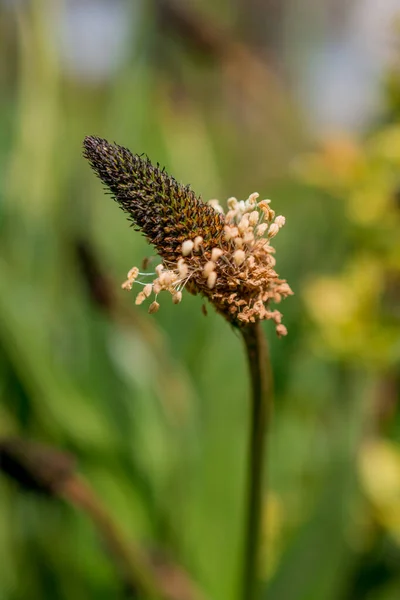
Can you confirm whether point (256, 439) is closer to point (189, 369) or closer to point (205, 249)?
point (205, 249)

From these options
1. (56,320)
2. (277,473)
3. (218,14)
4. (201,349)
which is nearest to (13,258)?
(56,320)

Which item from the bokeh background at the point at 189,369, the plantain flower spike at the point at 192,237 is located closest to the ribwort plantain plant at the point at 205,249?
the plantain flower spike at the point at 192,237

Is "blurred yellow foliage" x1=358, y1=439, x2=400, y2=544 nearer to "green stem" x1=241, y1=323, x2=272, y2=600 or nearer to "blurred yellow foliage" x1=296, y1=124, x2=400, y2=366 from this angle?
"blurred yellow foliage" x1=296, y1=124, x2=400, y2=366

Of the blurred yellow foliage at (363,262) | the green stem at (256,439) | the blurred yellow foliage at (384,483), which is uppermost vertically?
the blurred yellow foliage at (363,262)

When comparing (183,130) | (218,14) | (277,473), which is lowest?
(277,473)

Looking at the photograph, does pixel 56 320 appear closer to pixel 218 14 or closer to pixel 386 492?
pixel 386 492

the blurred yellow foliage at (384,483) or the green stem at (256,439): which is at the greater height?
the blurred yellow foliage at (384,483)

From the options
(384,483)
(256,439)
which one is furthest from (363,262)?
(256,439)

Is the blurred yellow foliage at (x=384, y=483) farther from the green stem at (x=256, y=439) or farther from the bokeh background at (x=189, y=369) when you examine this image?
the green stem at (x=256, y=439)
